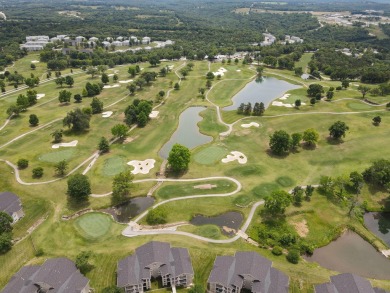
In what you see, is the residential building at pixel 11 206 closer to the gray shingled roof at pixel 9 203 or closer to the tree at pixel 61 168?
the gray shingled roof at pixel 9 203

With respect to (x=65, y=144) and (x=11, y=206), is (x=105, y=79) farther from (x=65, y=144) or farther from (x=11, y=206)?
(x=11, y=206)

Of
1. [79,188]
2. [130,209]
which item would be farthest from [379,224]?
[79,188]

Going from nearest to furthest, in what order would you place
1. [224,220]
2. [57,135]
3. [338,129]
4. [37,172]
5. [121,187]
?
[224,220] → [121,187] → [37,172] → [338,129] → [57,135]

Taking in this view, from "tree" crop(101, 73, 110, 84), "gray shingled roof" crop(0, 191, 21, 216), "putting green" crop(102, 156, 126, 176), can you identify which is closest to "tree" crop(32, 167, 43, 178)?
"gray shingled roof" crop(0, 191, 21, 216)

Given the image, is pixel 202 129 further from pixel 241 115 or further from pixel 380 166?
pixel 380 166

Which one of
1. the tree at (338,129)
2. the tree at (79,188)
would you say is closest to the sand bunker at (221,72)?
the tree at (338,129)

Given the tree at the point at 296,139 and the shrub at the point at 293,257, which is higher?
the tree at the point at 296,139

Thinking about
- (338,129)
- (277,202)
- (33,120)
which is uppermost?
(338,129)

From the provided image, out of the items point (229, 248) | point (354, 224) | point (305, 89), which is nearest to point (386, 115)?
point (305, 89)
